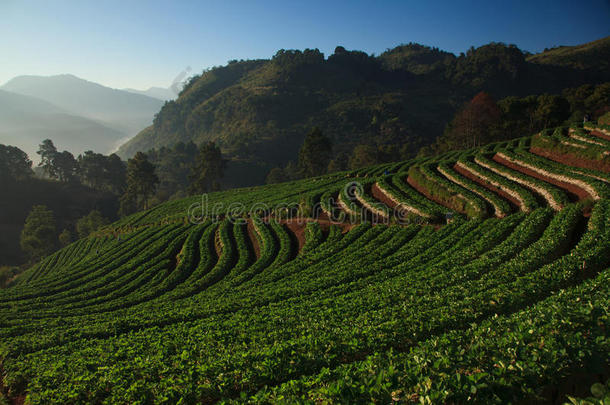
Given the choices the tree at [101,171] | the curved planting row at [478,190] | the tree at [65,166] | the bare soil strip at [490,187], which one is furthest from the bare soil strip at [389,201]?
the tree at [65,166]

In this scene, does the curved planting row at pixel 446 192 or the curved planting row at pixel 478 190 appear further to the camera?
the curved planting row at pixel 446 192

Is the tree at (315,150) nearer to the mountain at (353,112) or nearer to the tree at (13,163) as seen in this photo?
the mountain at (353,112)

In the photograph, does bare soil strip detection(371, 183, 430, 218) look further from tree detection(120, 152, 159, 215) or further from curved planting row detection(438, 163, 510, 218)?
tree detection(120, 152, 159, 215)

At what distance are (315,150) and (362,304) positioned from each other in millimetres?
74563

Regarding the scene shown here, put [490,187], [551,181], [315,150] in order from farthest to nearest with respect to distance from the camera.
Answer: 1. [315,150]
2. [490,187]
3. [551,181]

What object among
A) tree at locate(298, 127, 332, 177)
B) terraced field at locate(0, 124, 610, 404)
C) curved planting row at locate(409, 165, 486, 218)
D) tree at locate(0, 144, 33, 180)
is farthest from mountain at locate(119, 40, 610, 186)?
terraced field at locate(0, 124, 610, 404)

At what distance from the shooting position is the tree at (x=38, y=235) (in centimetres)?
7219

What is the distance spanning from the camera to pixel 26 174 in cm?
11156

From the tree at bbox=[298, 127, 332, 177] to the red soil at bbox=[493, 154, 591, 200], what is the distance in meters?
48.0

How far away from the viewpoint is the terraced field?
6.91m

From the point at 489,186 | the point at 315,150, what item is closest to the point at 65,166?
the point at 315,150

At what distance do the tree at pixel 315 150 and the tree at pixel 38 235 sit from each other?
6155 cm

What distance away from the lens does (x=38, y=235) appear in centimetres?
7250

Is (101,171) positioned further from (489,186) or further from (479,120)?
(489,186)
